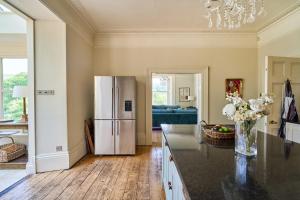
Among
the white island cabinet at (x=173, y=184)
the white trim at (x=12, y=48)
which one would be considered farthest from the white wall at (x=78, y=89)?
the white island cabinet at (x=173, y=184)

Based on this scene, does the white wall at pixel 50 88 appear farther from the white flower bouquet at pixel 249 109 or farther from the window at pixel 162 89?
the window at pixel 162 89

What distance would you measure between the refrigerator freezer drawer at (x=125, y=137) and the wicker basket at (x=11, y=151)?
191cm

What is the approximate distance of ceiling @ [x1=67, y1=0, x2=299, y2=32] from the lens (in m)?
3.66

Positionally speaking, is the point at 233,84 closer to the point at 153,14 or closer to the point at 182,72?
the point at 182,72

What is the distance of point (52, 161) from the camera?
3637 mm

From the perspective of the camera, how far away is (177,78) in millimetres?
11109

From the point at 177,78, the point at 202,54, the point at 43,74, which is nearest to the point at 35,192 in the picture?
the point at 43,74

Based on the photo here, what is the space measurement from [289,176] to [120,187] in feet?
7.72

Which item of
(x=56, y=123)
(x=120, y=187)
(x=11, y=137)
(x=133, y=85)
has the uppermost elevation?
(x=133, y=85)

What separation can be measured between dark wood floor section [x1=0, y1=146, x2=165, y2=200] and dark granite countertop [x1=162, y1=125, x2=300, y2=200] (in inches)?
52.6

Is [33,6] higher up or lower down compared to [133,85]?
higher up

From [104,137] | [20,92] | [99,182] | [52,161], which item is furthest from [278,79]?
[20,92]

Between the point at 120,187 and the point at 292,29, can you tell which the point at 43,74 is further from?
the point at 292,29

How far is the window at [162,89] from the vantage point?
36.1 ft
